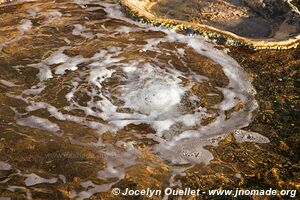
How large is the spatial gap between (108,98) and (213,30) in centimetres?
330

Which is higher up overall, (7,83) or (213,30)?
(213,30)

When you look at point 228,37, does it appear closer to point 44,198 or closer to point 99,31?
point 99,31

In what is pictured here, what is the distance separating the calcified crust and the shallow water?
9.8 inches

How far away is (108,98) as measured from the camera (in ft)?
21.1

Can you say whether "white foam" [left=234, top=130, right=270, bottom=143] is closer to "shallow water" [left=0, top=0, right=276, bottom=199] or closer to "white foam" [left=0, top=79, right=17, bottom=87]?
"shallow water" [left=0, top=0, right=276, bottom=199]

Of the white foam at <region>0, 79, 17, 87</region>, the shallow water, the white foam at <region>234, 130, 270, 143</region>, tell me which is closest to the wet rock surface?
the shallow water

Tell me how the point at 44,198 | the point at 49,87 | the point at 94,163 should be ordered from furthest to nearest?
the point at 49,87
the point at 94,163
the point at 44,198

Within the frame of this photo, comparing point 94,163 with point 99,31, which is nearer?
point 94,163

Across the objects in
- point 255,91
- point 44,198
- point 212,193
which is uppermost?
point 255,91

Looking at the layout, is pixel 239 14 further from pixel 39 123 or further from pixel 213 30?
pixel 39 123

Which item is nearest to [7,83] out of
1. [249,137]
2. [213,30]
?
[249,137]

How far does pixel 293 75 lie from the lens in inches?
278

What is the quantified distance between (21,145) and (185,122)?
2.57m

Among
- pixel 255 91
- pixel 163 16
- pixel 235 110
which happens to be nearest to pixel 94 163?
pixel 235 110
